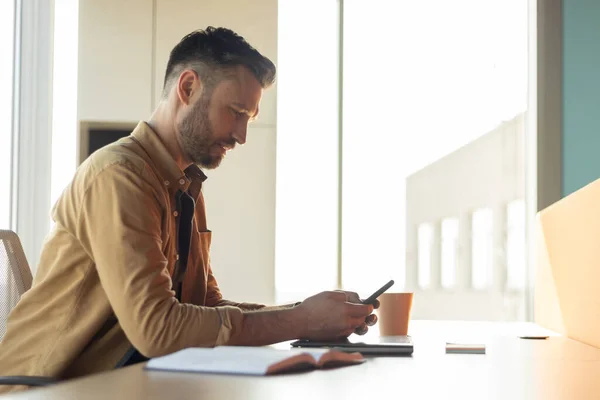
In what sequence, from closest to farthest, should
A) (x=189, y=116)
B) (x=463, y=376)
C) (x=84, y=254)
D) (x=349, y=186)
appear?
(x=463, y=376), (x=84, y=254), (x=189, y=116), (x=349, y=186)

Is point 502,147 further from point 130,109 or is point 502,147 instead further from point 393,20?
point 130,109

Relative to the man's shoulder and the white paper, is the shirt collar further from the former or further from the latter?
the white paper

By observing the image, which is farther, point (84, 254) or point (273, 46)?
point (273, 46)

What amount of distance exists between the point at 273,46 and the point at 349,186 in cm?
73

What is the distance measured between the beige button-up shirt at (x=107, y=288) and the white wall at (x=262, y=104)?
70.4 inches

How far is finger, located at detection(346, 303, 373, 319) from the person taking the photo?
1.54 m

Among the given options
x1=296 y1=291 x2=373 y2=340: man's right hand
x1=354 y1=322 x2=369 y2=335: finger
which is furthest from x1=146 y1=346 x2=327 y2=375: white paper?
x1=354 y1=322 x2=369 y2=335: finger

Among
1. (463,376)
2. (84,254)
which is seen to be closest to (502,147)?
(84,254)

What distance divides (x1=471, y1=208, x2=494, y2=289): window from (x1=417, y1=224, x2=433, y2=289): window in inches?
8.0

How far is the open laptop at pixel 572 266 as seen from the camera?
1.70 metres

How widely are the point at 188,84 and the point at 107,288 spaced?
23.8 inches

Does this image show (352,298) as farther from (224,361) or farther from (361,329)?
→ (224,361)

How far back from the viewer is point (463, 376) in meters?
1.07

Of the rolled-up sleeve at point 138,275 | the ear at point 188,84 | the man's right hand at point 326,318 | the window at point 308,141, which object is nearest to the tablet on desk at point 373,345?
the man's right hand at point 326,318
